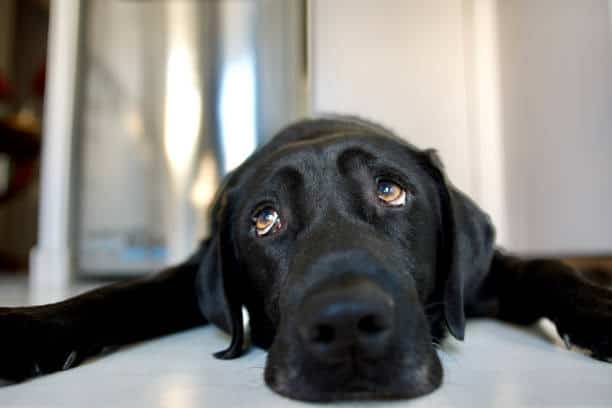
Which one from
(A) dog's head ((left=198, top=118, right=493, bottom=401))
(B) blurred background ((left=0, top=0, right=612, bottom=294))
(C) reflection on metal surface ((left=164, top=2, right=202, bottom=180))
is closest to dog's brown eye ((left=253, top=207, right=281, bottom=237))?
(A) dog's head ((left=198, top=118, right=493, bottom=401))

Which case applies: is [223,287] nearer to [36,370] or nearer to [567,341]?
[36,370]

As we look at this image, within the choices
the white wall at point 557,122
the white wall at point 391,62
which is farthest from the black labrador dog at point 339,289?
the white wall at point 391,62

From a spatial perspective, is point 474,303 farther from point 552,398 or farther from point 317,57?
point 317,57

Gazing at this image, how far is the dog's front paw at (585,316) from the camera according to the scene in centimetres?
105

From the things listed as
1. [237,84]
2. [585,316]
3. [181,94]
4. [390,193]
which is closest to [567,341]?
[585,316]

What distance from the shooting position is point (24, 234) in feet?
22.4

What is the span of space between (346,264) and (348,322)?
0.15m

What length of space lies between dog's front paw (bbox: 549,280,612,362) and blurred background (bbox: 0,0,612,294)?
1302mm

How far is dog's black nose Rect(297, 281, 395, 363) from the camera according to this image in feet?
2.31

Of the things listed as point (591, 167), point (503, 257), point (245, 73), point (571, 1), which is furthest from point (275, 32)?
point (503, 257)

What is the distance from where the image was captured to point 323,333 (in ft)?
2.39

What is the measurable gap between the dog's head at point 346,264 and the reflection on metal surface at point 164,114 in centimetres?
185

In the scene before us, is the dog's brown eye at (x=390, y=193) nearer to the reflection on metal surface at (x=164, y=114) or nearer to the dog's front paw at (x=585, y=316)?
the dog's front paw at (x=585, y=316)

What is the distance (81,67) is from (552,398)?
11.0 feet
